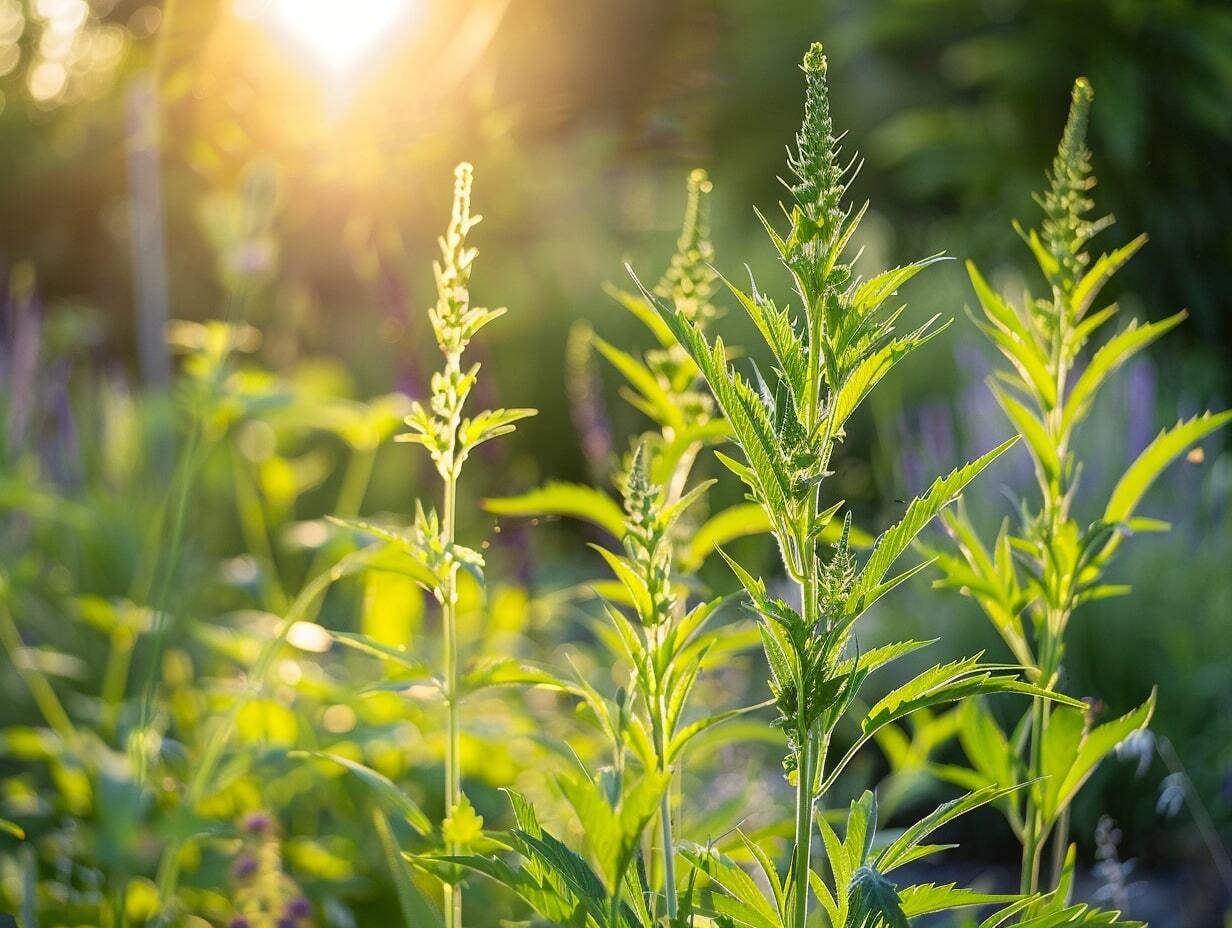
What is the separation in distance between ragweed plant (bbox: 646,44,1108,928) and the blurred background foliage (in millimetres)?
318

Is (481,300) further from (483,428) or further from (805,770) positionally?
(805,770)

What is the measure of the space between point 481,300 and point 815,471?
493cm

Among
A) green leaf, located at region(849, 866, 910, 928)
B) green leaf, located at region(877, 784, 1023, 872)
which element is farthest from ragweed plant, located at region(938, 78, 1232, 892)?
green leaf, located at region(849, 866, 910, 928)

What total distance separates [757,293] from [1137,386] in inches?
93.3

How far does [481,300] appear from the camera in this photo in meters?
5.46

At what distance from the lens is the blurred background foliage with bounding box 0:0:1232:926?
1.69 metres

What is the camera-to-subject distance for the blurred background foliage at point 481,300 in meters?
1.69

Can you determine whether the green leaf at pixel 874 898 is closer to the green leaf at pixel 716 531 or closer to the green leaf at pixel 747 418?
the green leaf at pixel 747 418

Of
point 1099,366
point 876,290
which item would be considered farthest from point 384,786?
point 1099,366

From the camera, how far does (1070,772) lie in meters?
0.82

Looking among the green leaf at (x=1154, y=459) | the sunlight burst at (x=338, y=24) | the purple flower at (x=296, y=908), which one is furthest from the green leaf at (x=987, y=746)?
the sunlight burst at (x=338, y=24)

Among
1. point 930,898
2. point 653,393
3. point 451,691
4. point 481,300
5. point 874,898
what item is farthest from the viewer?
point 481,300

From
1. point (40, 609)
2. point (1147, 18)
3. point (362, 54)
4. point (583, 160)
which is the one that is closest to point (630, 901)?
point (362, 54)

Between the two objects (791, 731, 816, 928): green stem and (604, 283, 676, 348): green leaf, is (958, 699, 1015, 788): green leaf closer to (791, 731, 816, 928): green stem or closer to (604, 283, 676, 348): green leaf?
(791, 731, 816, 928): green stem
